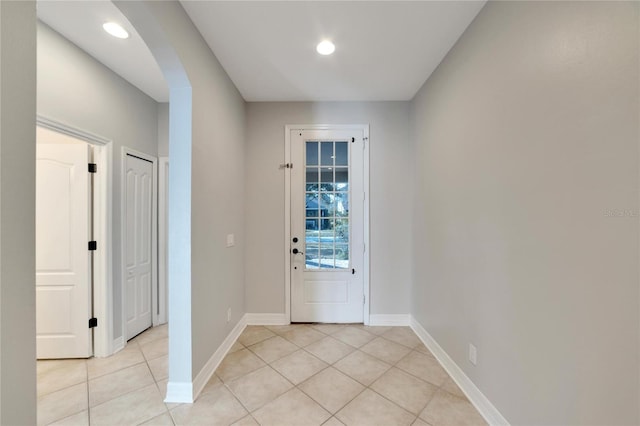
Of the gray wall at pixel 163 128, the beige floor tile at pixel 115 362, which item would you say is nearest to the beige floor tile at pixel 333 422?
the beige floor tile at pixel 115 362

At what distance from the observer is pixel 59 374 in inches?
78.5

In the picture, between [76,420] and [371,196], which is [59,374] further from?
[371,196]

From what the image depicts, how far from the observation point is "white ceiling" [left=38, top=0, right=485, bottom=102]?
1.61 meters

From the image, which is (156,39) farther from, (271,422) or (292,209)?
(271,422)

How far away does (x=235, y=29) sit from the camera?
5.88 ft

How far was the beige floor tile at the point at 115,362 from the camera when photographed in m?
2.05

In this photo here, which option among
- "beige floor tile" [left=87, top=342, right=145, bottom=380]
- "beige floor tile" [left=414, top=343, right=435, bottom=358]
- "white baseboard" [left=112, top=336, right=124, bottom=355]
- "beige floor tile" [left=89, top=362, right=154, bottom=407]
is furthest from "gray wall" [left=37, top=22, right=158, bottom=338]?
"beige floor tile" [left=414, top=343, right=435, bottom=358]

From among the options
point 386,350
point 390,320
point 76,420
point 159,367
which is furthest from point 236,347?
point 390,320

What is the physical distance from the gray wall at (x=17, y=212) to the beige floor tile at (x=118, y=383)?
1434mm

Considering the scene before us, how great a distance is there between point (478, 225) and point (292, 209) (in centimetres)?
193

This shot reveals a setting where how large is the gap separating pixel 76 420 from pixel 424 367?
8.28 feet

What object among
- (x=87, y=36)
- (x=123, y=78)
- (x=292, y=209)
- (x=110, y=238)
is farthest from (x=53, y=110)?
(x=292, y=209)

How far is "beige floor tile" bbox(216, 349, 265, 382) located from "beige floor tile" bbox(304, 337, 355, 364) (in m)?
0.51

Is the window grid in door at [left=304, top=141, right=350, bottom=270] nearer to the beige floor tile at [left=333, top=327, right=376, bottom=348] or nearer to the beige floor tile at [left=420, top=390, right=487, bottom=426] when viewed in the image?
the beige floor tile at [left=333, top=327, right=376, bottom=348]
